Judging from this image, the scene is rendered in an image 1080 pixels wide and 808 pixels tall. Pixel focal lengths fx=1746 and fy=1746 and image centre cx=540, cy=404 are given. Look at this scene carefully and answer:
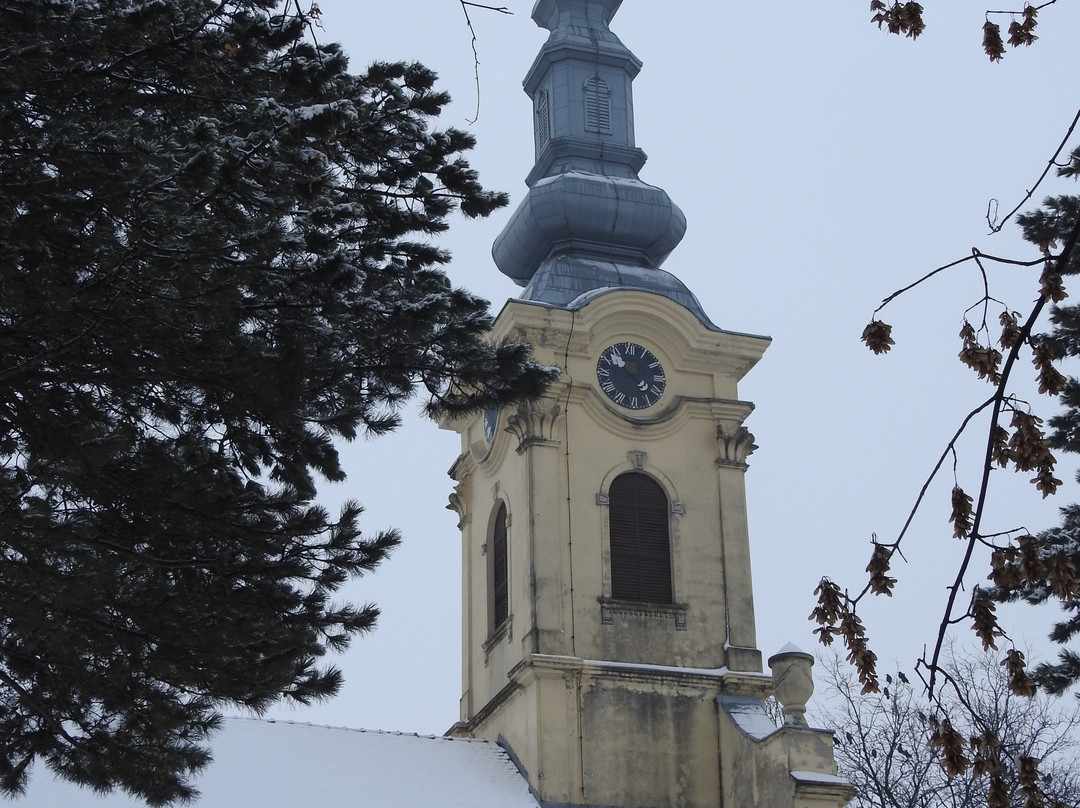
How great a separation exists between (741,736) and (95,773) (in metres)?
14.9

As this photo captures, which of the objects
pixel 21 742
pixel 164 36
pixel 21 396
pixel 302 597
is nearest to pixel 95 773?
pixel 21 742

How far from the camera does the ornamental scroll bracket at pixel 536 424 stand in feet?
82.9

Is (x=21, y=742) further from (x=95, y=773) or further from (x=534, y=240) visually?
(x=534, y=240)

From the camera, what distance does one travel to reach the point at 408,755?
2336 centimetres

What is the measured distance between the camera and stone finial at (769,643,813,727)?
23.6 metres

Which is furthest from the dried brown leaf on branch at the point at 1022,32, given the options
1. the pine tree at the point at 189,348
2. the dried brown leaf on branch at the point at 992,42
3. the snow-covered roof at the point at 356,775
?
the snow-covered roof at the point at 356,775

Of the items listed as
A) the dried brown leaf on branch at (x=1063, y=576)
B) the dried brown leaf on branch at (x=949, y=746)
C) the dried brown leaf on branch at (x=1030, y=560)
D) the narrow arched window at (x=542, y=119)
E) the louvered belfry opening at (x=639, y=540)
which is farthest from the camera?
the narrow arched window at (x=542, y=119)

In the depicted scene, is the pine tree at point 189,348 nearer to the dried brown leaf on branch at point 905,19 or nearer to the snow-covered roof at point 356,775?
the dried brown leaf on branch at point 905,19

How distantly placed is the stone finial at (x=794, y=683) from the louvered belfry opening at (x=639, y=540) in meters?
2.15

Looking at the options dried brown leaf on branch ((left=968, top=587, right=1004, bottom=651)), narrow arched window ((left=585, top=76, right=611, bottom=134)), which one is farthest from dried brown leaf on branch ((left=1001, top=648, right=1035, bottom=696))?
narrow arched window ((left=585, top=76, right=611, bottom=134))

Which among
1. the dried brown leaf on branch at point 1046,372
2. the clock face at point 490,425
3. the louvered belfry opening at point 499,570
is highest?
the clock face at point 490,425

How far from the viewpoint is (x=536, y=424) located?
2533 centimetres

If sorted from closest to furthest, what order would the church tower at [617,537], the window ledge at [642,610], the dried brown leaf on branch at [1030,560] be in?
the dried brown leaf on branch at [1030,560] → the church tower at [617,537] → the window ledge at [642,610]

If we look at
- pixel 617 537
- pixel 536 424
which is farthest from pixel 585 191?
pixel 617 537
